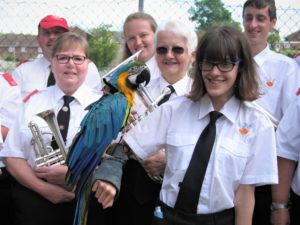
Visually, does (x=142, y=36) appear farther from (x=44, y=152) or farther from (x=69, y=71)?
(x=44, y=152)

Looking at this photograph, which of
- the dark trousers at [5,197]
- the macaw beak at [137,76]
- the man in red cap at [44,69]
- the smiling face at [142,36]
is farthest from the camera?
the man in red cap at [44,69]

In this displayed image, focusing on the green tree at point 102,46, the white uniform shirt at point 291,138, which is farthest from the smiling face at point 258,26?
the green tree at point 102,46

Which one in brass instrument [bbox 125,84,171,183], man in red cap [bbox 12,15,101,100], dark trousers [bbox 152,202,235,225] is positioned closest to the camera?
dark trousers [bbox 152,202,235,225]

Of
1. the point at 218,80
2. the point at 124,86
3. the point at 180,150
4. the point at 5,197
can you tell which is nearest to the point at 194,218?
the point at 180,150

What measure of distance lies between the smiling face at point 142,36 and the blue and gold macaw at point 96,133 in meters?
1.26

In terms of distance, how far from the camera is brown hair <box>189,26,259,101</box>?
2184mm

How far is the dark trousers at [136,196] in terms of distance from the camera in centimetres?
263

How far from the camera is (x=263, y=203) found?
2.56 metres

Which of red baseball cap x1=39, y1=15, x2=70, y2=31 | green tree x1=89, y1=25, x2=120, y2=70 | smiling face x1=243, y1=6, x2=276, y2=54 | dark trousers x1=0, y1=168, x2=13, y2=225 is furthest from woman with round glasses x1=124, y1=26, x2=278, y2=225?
green tree x1=89, y1=25, x2=120, y2=70

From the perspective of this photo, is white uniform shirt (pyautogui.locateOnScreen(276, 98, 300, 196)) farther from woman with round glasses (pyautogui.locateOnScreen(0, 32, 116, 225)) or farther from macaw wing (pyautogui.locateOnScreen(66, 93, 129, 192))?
woman with round glasses (pyautogui.locateOnScreen(0, 32, 116, 225))

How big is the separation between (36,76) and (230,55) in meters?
2.40

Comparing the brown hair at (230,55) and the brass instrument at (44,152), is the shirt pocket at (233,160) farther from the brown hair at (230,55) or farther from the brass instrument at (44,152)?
the brass instrument at (44,152)

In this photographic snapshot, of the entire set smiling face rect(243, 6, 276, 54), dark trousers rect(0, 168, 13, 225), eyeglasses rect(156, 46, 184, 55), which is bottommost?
dark trousers rect(0, 168, 13, 225)

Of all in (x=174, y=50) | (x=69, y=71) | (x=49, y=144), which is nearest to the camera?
(x=174, y=50)
